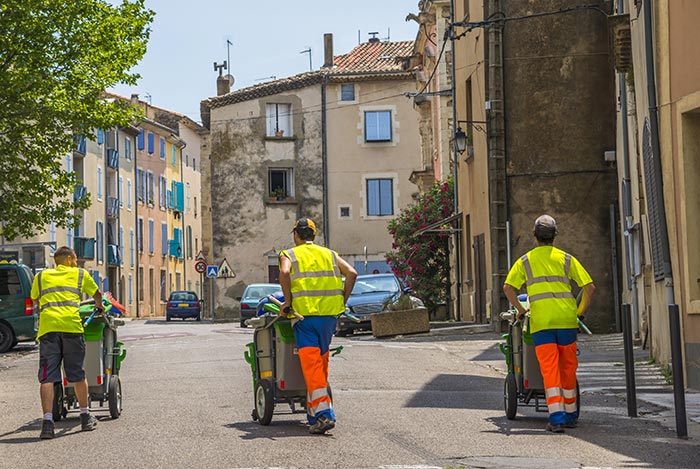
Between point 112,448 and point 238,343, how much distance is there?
1699 centimetres

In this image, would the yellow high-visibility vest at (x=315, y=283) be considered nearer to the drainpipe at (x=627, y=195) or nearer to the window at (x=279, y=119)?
the drainpipe at (x=627, y=195)

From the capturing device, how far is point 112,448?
31.6ft

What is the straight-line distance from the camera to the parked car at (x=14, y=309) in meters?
28.2

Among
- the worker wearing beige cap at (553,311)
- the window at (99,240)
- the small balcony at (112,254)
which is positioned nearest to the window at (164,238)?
the small balcony at (112,254)

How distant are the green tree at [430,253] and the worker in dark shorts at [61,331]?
26670 millimetres

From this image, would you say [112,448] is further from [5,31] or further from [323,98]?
[323,98]

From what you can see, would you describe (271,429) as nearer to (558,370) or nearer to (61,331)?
(61,331)

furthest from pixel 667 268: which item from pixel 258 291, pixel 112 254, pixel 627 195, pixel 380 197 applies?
pixel 112 254

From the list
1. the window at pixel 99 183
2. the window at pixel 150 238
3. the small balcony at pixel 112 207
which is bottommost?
the window at pixel 150 238

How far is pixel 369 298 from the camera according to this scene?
103ft

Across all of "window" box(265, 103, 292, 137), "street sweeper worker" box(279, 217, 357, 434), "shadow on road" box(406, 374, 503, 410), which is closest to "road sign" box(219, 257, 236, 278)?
"window" box(265, 103, 292, 137)

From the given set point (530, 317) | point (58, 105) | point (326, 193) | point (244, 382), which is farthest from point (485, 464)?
point (326, 193)

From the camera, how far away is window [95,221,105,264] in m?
65.4

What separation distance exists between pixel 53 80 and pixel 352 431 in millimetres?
19366
